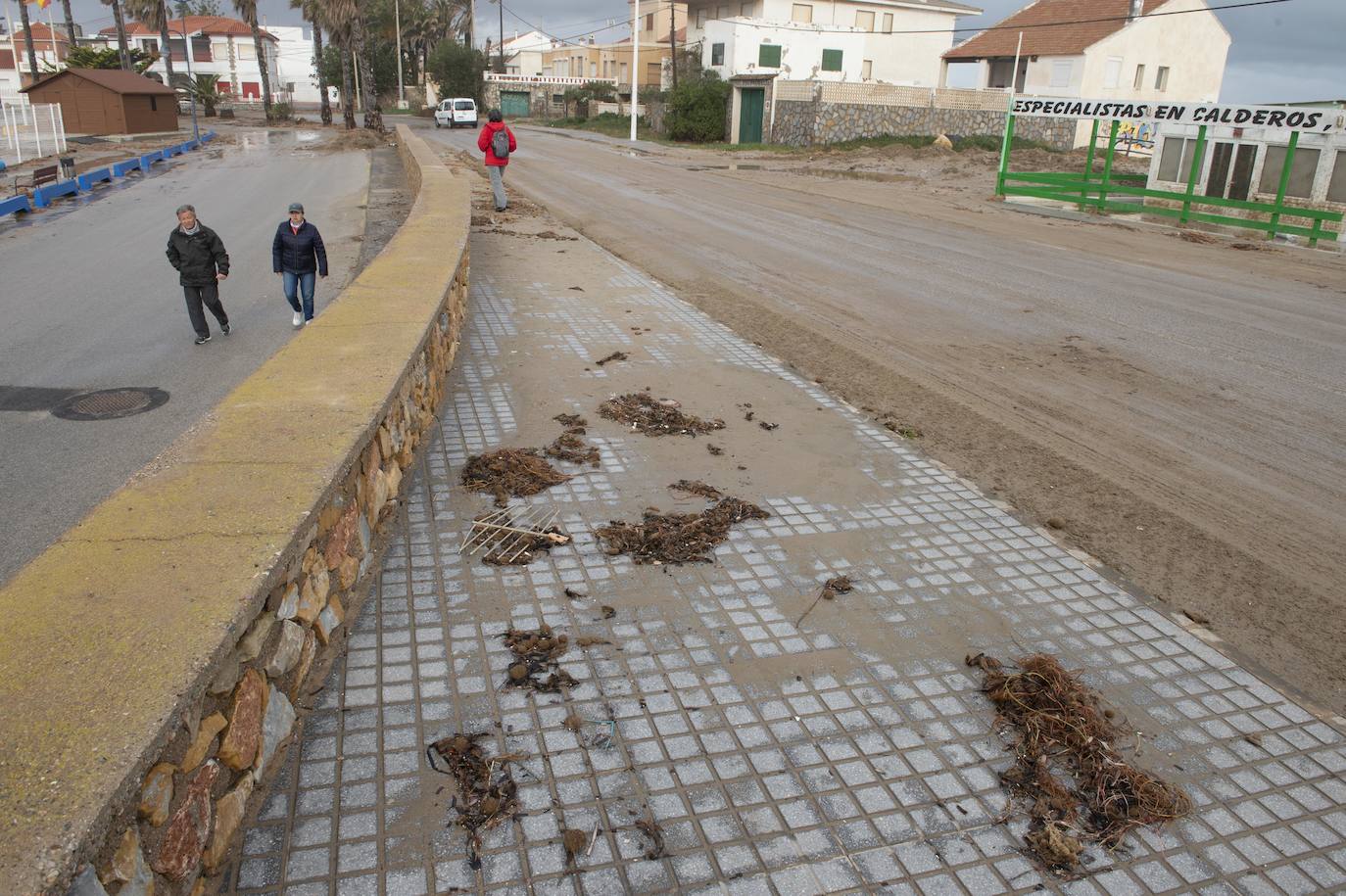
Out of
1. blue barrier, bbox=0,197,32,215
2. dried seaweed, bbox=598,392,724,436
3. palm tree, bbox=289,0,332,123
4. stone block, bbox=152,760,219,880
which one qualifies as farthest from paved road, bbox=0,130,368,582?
palm tree, bbox=289,0,332,123

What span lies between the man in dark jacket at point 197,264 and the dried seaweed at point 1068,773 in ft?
29.2

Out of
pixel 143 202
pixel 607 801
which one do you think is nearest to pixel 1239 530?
pixel 607 801

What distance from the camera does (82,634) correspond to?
9.34ft

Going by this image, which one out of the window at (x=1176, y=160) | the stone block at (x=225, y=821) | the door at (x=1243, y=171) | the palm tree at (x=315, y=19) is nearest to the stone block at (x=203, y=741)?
the stone block at (x=225, y=821)

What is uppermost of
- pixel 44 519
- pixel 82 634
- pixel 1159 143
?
pixel 1159 143

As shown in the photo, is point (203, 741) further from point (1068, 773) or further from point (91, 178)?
point (91, 178)

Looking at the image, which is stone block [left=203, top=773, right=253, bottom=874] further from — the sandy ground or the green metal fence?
the green metal fence

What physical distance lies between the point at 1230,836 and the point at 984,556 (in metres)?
2.19

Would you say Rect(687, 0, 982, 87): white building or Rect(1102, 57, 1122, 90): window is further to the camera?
Rect(687, 0, 982, 87): white building

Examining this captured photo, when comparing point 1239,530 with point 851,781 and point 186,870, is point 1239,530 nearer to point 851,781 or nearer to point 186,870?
point 851,781

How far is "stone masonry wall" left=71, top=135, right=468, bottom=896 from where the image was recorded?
8.19 ft

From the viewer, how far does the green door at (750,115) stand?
169ft

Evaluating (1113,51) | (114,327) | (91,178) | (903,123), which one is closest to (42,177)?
(91,178)

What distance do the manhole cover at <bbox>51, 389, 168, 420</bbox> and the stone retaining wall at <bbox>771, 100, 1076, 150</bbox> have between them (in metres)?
44.0
